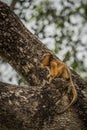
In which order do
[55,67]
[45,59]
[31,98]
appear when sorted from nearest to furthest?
[31,98] → [45,59] → [55,67]

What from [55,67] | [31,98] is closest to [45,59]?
[55,67]

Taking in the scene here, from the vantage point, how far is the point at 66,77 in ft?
9.00

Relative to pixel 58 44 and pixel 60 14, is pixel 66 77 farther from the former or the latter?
pixel 60 14

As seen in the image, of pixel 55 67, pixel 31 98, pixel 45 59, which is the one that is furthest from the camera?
pixel 55 67

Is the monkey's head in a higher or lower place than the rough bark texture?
higher

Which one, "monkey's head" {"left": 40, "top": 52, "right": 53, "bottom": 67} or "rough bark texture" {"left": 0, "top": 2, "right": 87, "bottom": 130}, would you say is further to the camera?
"monkey's head" {"left": 40, "top": 52, "right": 53, "bottom": 67}

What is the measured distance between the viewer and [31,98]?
7.80 feet

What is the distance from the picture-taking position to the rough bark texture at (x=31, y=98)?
229cm

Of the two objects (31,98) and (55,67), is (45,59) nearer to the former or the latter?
(55,67)

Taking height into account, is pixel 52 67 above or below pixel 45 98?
above

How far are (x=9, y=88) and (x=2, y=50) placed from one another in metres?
0.61

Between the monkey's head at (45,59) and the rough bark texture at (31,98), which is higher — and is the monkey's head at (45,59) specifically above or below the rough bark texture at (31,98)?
above

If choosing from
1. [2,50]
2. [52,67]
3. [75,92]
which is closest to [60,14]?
[52,67]

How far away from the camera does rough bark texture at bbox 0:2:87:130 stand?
2.29 meters
